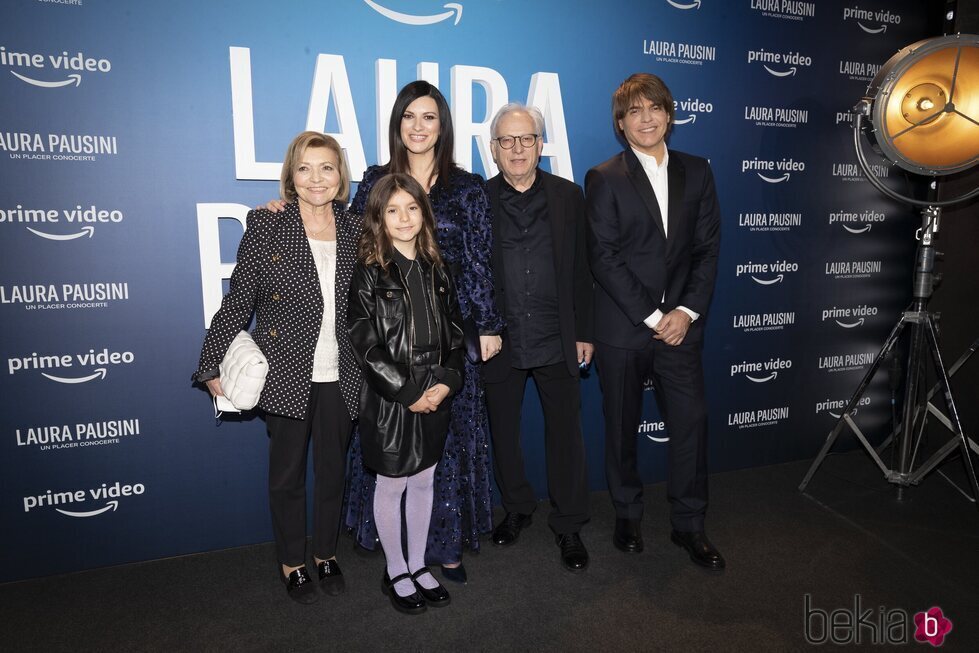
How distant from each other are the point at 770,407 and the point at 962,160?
1657mm

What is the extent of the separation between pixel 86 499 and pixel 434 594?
1.59 meters

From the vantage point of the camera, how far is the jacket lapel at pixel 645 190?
277 centimetres

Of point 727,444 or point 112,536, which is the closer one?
point 112,536

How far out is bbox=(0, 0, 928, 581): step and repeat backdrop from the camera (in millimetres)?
2598

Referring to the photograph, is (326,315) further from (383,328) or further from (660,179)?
(660,179)

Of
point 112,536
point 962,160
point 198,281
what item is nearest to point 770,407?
point 962,160

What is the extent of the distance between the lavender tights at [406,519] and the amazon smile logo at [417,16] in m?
2.03

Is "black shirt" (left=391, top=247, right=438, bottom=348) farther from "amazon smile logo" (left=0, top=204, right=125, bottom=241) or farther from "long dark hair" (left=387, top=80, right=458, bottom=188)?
"amazon smile logo" (left=0, top=204, right=125, bottom=241)

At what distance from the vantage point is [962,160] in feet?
10.4

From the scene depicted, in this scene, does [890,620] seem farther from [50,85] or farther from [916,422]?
[50,85]

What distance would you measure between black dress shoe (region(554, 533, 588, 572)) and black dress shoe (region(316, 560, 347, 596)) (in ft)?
3.09

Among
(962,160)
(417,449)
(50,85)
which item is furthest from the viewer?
(962,160)

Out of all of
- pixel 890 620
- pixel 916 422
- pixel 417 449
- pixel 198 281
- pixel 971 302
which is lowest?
pixel 890 620

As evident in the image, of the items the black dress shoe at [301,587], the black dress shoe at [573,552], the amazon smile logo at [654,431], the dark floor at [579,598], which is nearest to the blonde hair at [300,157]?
the black dress shoe at [301,587]
